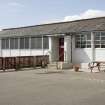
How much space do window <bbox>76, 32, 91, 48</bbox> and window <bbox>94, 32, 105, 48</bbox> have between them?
2.63ft

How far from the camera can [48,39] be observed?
31.4m

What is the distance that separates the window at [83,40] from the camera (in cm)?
2773

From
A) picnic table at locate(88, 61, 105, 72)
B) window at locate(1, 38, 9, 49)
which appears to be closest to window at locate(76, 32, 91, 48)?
picnic table at locate(88, 61, 105, 72)

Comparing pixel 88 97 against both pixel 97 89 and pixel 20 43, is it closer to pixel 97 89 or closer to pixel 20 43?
pixel 97 89

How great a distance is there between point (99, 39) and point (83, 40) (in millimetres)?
1793

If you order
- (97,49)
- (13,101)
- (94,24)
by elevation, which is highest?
(94,24)

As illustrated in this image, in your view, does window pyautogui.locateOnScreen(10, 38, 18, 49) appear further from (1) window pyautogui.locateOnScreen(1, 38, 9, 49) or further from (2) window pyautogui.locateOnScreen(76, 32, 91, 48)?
(2) window pyautogui.locateOnScreen(76, 32, 91, 48)

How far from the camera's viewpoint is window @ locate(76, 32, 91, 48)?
27.7 m

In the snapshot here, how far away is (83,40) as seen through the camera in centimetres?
2808

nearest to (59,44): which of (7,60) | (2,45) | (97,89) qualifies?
(7,60)

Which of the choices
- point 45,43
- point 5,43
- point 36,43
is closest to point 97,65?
point 45,43

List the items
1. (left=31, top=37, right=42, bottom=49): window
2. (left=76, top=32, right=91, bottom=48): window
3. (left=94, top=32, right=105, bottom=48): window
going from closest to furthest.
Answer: (left=94, top=32, right=105, bottom=48): window, (left=76, top=32, right=91, bottom=48): window, (left=31, top=37, right=42, bottom=49): window

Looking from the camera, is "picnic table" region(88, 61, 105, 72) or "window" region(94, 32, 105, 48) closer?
"picnic table" region(88, 61, 105, 72)

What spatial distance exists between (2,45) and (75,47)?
45.0 feet
